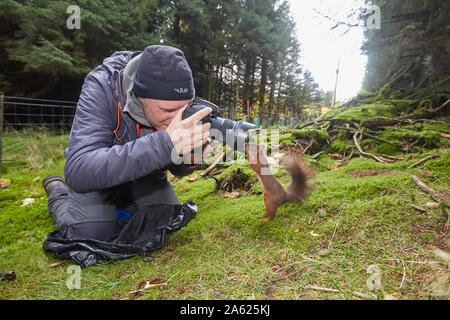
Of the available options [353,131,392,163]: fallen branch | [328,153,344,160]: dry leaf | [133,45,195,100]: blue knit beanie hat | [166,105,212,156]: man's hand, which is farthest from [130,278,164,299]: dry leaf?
[328,153,344,160]: dry leaf

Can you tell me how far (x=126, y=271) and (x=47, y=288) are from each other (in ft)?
1.37

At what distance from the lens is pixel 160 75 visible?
1.51 metres

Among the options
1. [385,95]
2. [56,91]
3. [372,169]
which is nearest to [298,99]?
[385,95]

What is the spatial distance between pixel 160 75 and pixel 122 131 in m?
0.54

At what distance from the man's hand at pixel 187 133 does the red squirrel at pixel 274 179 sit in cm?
39

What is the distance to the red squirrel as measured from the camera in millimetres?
1615

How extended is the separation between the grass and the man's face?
2.96 feet

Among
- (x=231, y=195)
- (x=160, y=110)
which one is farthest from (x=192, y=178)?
(x=160, y=110)

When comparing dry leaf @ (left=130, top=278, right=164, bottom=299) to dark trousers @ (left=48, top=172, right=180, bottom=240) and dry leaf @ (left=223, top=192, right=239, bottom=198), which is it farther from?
dry leaf @ (left=223, top=192, right=239, bottom=198)

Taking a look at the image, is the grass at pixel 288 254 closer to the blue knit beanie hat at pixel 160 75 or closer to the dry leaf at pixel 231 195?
the dry leaf at pixel 231 195

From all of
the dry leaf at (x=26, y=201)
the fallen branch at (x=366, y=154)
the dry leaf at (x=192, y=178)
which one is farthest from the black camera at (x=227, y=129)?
the dry leaf at (x=26, y=201)

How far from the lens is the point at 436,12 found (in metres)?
4.92

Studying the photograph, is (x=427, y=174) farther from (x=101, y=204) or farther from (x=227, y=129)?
(x=101, y=204)

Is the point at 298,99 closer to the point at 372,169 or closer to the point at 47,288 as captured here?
the point at 372,169
